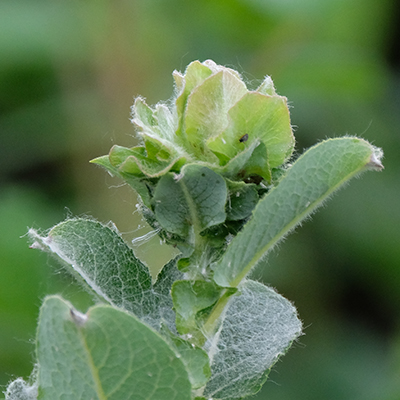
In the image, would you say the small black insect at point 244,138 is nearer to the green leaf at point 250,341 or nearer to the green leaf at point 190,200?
the green leaf at point 190,200

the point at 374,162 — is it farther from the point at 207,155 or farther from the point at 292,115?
the point at 292,115

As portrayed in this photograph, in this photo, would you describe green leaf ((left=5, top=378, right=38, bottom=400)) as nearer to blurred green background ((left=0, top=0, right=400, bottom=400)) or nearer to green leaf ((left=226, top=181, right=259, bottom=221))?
green leaf ((left=226, top=181, right=259, bottom=221))

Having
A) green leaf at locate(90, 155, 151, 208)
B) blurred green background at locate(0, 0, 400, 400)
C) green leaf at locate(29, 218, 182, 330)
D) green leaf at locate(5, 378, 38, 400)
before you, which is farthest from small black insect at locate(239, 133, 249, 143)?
blurred green background at locate(0, 0, 400, 400)

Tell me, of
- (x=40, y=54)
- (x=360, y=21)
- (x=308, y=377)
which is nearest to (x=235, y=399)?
(x=308, y=377)

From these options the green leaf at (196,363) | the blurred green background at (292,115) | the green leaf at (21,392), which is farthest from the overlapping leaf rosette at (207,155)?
the blurred green background at (292,115)

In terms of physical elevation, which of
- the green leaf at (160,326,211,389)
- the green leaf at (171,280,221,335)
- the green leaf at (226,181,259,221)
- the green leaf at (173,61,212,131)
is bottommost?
the green leaf at (160,326,211,389)

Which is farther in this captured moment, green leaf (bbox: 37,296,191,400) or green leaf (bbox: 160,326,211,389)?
green leaf (bbox: 160,326,211,389)
